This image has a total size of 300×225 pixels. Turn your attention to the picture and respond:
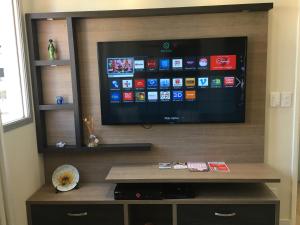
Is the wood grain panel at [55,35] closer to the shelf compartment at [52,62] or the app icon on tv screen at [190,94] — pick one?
the shelf compartment at [52,62]

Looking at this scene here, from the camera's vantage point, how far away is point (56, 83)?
8.53ft

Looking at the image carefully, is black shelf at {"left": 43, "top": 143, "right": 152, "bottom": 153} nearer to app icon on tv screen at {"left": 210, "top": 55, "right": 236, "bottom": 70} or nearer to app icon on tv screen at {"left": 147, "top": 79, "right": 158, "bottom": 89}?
app icon on tv screen at {"left": 147, "top": 79, "right": 158, "bottom": 89}

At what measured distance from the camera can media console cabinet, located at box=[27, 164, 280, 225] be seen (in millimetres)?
2242

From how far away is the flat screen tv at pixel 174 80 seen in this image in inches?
95.3

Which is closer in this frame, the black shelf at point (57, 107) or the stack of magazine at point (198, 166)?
the stack of magazine at point (198, 166)

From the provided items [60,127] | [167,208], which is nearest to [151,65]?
[60,127]

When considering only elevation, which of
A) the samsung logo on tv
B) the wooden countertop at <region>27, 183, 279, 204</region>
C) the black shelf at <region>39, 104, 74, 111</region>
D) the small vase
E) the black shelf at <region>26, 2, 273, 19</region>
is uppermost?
the black shelf at <region>26, 2, 273, 19</region>

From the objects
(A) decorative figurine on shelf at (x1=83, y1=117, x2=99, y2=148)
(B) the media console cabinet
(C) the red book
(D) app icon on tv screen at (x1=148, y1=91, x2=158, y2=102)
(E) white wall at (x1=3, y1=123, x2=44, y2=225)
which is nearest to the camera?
(E) white wall at (x1=3, y1=123, x2=44, y2=225)

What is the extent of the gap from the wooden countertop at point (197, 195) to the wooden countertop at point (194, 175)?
0.17m

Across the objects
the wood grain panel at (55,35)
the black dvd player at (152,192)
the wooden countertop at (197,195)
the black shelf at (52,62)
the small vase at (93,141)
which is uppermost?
the wood grain panel at (55,35)

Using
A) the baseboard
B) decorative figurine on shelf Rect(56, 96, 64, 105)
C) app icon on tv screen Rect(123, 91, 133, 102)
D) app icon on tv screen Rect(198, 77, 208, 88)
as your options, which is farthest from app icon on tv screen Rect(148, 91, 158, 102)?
the baseboard

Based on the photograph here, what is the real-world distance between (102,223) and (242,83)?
167cm

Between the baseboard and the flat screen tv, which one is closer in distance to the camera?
the flat screen tv

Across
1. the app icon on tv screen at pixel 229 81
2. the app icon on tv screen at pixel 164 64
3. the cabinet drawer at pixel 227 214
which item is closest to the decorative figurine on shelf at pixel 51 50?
the app icon on tv screen at pixel 164 64
